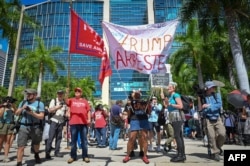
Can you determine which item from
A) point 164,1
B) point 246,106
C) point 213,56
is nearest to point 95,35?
point 246,106

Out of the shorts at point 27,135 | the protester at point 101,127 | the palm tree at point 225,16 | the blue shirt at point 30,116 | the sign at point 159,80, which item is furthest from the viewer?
the palm tree at point 225,16

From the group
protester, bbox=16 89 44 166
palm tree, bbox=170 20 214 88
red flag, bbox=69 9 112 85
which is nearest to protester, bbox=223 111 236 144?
red flag, bbox=69 9 112 85

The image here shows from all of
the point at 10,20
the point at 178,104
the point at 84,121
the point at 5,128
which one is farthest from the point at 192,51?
the point at 5,128

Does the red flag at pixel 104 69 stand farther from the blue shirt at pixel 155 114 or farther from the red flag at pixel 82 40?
the blue shirt at pixel 155 114

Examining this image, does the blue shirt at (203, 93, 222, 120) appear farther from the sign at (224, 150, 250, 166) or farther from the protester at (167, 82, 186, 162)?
the sign at (224, 150, 250, 166)

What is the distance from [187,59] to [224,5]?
15.8 metres

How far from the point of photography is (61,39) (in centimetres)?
9906

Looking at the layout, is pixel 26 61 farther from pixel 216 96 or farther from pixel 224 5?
pixel 216 96

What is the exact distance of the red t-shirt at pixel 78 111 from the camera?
7.33m

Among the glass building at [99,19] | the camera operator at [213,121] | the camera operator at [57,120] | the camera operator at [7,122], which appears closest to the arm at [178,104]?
the camera operator at [213,121]

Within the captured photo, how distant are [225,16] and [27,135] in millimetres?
13538

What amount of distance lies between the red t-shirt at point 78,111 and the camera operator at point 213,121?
2.95 metres

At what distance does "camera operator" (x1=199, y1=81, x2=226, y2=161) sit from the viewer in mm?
7444

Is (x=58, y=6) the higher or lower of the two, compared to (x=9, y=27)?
higher
